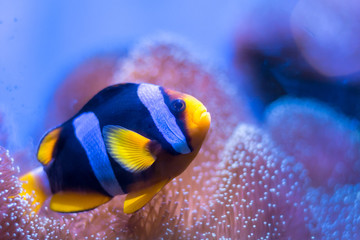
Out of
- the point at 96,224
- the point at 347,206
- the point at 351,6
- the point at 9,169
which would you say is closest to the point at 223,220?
the point at 96,224

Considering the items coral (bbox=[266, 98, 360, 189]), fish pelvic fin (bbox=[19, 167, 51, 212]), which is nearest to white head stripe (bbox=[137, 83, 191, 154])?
fish pelvic fin (bbox=[19, 167, 51, 212])

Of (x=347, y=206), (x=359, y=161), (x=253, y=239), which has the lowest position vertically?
(x=253, y=239)

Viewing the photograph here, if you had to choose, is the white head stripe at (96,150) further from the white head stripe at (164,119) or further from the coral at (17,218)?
the coral at (17,218)

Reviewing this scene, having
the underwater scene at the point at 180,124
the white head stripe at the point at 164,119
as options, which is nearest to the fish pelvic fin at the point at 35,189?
the underwater scene at the point at 180,124

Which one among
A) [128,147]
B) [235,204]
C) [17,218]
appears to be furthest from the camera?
[235,204]

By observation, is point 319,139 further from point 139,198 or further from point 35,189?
point 35,189

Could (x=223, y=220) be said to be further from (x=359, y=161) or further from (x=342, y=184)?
(x=359, y=161)

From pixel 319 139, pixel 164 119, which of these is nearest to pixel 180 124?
pixel 164 119
